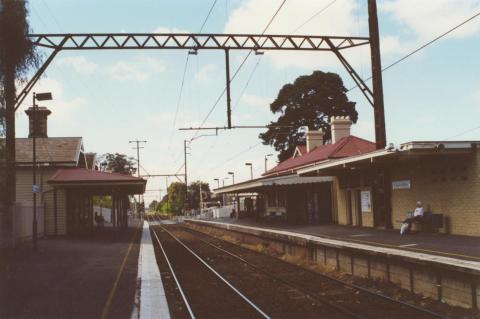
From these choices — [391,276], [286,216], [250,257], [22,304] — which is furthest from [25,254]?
[286,216]

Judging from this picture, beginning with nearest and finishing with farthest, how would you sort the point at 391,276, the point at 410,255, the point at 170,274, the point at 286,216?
the point at 410,255, the point at 391,276, the point at 170,274, the point at 286,216

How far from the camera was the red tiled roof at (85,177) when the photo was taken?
27.9 meters

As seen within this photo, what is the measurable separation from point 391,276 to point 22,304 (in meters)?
7.78

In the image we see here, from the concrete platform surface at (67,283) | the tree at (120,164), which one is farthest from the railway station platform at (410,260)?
the tree at (120,164)

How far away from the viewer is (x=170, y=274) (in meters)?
15.5

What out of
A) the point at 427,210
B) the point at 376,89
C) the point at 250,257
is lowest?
the point at 250,257

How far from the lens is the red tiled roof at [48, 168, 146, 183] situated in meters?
27.9

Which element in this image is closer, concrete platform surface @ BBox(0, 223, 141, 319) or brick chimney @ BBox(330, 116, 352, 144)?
concrete platform surface @ BBox(0, 223, 141, 319)

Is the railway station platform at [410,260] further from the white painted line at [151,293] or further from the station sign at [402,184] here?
the white painted line at [151,293]

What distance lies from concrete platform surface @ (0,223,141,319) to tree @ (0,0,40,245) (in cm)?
354

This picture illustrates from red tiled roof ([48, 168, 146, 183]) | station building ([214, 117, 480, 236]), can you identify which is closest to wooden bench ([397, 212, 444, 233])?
station building ([214, 117, 480, 236])

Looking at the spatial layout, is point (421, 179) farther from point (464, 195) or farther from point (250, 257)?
point (250, 257)

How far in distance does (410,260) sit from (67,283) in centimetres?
775

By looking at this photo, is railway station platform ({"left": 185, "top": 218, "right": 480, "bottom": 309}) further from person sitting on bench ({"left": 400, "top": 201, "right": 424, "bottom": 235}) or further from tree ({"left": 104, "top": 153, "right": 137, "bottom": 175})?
tree ({"left": 104, "top": 153, "right": 137, "bottom": 175})
